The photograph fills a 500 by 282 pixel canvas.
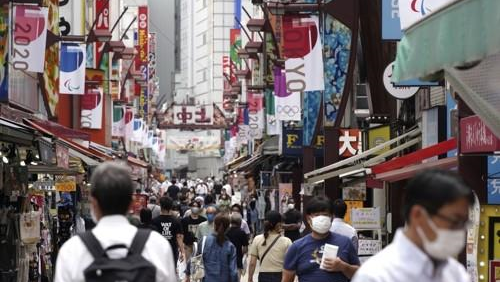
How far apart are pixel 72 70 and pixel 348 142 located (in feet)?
24.2

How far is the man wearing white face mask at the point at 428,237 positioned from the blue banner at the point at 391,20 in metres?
10.00

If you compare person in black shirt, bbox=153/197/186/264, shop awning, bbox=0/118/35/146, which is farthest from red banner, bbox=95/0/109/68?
shop awning, bbox=0/118/35/146

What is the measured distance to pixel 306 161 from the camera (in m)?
28.1

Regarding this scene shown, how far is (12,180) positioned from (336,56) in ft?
25.8

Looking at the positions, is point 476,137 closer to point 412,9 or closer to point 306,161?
point 412,9

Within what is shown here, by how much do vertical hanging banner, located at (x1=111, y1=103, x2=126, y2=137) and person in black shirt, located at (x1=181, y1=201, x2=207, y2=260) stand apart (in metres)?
26.8

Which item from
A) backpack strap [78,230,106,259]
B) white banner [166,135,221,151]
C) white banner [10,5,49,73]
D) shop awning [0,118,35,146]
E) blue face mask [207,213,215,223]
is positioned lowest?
blue face mask [207,213,215,223]

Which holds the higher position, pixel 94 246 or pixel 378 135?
pixel 378 135

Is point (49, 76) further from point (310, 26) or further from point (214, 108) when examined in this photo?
point (214, 108)

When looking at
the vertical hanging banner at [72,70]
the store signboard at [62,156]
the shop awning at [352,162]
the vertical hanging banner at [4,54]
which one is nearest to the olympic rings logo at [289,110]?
the vertical hanging banner at [72,70]

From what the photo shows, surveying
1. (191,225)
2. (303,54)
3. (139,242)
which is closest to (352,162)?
(303,54)

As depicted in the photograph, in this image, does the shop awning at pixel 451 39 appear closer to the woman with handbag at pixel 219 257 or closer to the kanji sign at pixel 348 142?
the woman with handbag at pixel 219 257

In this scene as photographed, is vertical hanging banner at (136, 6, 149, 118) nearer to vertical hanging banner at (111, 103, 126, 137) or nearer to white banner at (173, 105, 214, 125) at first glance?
vertical hanging banner at (111, 103, 126, 137)

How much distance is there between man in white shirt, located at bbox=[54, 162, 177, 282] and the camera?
16.1 feet
